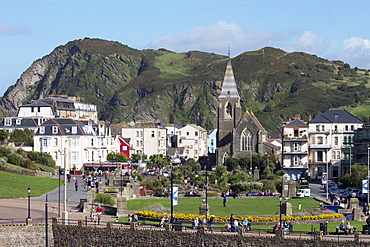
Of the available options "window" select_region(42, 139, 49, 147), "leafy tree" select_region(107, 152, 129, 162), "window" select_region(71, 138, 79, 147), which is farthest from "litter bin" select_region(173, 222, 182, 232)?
"leafy tree" select_region(107, 152, 129, 162)

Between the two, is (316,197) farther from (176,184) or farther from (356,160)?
(356,160)

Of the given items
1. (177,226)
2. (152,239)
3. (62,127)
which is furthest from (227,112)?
(177,226)

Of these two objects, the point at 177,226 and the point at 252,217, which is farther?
the point at 252,217

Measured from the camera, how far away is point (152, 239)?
156 ft

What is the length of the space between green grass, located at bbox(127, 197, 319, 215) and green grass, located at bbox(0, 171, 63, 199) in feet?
31.2

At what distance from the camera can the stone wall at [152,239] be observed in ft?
141

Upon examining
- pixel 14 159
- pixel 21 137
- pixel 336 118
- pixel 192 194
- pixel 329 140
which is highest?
pixel 336 118

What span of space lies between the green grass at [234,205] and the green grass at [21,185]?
31.2 ft

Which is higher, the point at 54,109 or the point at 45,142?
the point at 54,109

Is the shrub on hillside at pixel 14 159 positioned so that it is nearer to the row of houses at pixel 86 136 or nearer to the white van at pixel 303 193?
the row of houses at pixel 86 136

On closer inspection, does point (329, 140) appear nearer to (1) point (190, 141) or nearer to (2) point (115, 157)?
(2) point (115, 157)

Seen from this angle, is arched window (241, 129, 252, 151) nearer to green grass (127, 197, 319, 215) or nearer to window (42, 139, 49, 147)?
window (42, 139, 49, 147)

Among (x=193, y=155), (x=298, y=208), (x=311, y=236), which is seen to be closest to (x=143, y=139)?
(x=193, y=155)

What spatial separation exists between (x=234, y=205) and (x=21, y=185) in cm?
2093
